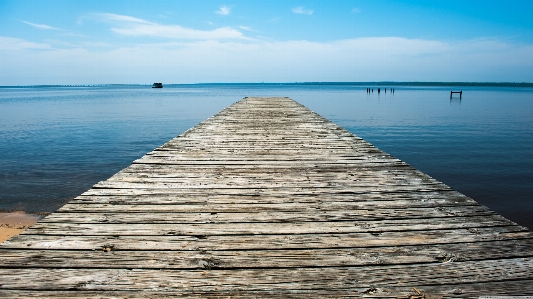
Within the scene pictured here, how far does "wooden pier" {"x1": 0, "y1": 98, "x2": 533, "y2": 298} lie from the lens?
1922 mm

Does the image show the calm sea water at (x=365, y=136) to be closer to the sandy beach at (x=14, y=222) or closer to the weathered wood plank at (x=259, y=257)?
the sandy beach at (x=14, y=222)

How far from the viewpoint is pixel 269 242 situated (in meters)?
2.43

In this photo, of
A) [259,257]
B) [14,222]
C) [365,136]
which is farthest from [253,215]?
[365,136]

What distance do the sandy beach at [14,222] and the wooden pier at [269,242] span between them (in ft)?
11.7

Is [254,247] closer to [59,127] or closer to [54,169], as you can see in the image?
[54,169]

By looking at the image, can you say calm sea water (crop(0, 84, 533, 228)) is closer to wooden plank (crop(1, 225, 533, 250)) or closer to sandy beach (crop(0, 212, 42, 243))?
sandy beach (crop(0, 212, 42, 243))

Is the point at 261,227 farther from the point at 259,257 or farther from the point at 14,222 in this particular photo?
the point at 14,222

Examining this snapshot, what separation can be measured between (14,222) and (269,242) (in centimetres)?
653

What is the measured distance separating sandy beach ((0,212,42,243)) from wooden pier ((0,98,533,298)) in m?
3.57

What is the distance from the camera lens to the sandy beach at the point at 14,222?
19.1 feet

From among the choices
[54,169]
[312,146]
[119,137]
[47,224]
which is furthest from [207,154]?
[119,137]

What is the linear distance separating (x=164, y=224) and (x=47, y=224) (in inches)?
37.3

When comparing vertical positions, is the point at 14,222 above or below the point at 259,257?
below

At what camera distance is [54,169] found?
10.7m
